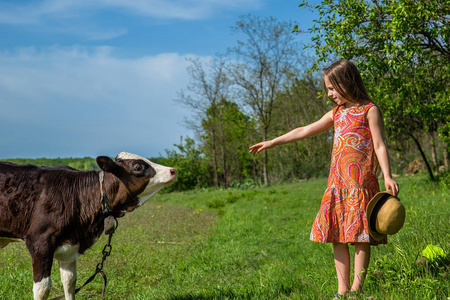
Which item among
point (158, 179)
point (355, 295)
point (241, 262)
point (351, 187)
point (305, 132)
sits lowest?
point (241, 262)

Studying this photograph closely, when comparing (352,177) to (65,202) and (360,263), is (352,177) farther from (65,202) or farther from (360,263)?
(65,202)

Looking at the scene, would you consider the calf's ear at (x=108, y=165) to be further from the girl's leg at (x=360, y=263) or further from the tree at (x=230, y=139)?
the tree at (x=230, y=139)

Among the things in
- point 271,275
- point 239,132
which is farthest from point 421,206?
point 239,132

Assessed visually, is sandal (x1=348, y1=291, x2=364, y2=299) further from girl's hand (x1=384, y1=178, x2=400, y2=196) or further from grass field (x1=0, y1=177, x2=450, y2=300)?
girl's hand (x1=384, y1=178, x2=400, y2=196)

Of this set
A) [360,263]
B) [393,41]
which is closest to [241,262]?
[360,263]

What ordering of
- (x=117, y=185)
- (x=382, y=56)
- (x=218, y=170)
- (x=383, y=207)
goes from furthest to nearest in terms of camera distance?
(x=218, y=170), (x=382, y=56), (x=117, y=185), (x=383, y=207)

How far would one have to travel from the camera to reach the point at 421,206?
9.27m

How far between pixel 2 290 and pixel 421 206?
26.4 feet

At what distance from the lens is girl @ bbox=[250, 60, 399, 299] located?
3.76 metres

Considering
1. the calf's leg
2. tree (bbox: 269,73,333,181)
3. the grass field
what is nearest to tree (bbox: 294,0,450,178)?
the grass field

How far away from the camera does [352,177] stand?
3.82 metres

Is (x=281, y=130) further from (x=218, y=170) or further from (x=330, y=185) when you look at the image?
(x=330, y=185)

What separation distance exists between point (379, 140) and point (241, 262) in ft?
12.0

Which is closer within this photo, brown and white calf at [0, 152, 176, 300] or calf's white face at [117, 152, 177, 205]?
brown and white calf at [0, 152, 176, 300]
